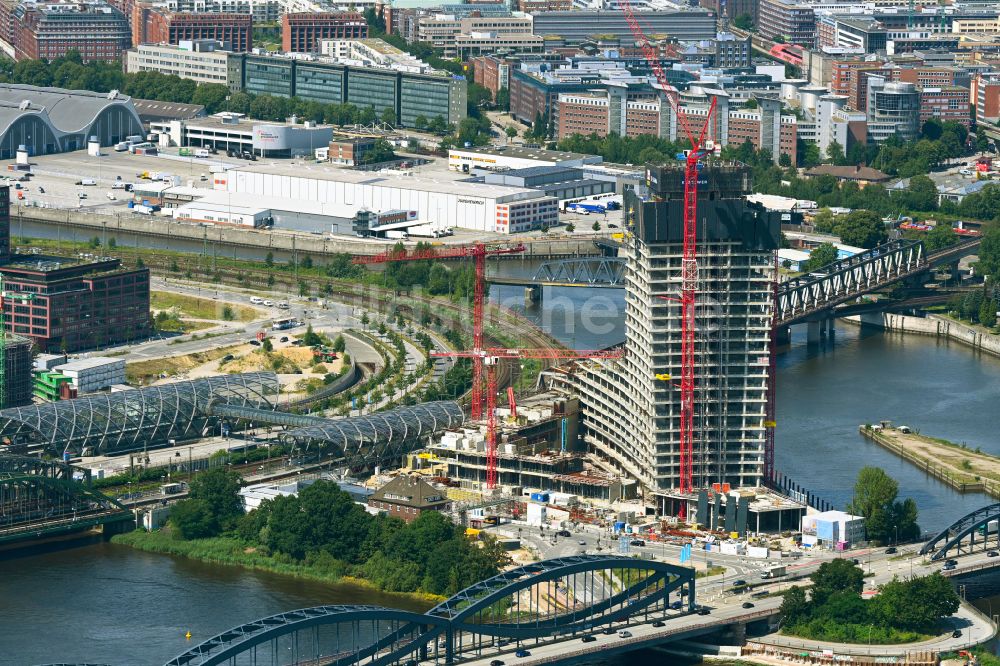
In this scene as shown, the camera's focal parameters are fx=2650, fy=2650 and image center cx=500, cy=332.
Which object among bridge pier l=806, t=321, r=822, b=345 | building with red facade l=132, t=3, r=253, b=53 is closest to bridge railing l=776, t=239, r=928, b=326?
bridge pier l=806, t=321, r=822, b=345

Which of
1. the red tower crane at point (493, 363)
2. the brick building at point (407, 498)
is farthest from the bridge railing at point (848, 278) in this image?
the brick building at point (407, 498)

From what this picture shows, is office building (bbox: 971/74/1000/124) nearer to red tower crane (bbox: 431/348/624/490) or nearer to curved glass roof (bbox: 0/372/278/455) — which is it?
red tower crane (bbox: 431/348/624/490)

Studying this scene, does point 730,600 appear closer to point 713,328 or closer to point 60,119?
point 713,328

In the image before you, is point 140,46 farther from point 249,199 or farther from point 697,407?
point 697,407

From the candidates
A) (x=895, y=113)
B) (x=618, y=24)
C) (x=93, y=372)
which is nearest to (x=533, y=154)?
(x=895, y=113)

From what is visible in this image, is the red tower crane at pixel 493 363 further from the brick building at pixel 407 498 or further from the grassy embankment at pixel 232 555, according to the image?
the grassy embankment at pixel 232 555
